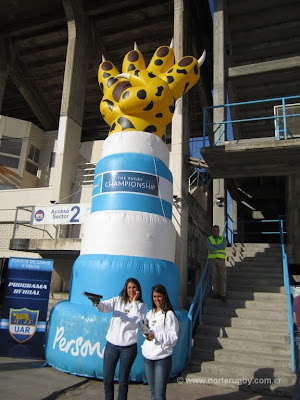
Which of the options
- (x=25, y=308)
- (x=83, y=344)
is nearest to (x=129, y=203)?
(x=83, y=344)

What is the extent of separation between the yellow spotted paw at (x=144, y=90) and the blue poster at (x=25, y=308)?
3645 mm

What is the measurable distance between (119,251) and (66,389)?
241 cm

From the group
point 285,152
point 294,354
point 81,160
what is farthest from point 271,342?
point 81,160

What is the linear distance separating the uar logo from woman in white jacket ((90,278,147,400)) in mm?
3686

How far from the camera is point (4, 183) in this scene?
60.5 feet

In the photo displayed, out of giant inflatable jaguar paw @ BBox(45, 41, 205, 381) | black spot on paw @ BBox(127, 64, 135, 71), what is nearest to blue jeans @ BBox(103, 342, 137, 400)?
giant inflatable jaguar paw @ BBox(45, 41, 205, 381)

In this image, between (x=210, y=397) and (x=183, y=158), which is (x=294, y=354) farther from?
(x=183, y=158)

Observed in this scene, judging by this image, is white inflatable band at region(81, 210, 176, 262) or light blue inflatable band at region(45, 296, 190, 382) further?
white inflatable band at region(81, 210, 176, 262)

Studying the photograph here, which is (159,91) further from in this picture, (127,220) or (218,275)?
(218,275)

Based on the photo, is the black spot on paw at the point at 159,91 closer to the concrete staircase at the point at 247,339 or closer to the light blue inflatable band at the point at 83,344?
the light blue inflatable band at the point at 83,344

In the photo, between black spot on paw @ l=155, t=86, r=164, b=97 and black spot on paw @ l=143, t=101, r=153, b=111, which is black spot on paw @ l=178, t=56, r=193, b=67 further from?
black spot on paw @ l=143, t=101, r=153, b=111

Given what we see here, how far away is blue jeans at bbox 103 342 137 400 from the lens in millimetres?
3867

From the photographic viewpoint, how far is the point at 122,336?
156 inches

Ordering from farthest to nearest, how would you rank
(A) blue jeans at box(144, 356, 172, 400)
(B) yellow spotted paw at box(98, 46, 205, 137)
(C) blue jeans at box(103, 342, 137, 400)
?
(B) yellow spotted paw at box(98, 46, 205, 137) < (C) blue jeans at box(103, 342, 137, 400) < (A) blue jeans at box(144, 356, 172, 400)
